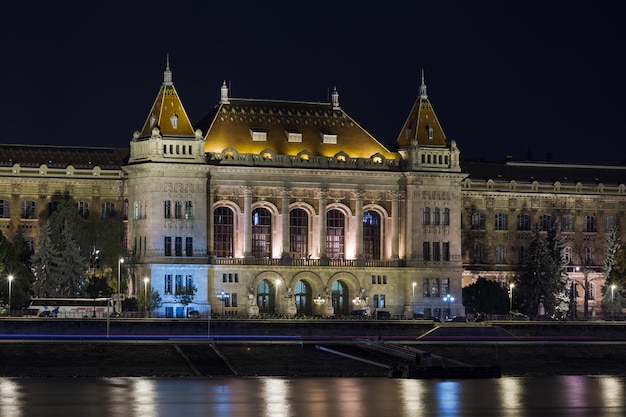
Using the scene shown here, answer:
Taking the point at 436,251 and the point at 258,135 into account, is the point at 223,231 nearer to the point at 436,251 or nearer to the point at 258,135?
the point at 258,135

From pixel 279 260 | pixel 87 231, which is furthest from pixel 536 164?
pixel 87 231

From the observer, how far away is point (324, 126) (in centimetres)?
16600

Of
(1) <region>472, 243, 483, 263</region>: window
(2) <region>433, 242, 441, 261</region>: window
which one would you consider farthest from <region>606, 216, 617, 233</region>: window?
(2) <region>433, 242, 441, 261</region>: window

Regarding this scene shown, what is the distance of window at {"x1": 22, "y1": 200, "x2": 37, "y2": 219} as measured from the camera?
163625 millimetres

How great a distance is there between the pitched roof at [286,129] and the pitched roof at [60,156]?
963 cm

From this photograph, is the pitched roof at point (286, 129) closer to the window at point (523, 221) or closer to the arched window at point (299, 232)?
the arched window at point (299, 232)

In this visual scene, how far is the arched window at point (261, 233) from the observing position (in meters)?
161

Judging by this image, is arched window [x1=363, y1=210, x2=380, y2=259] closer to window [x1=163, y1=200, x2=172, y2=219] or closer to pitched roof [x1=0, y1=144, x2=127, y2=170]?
window [x1=163, y1=200, x2=172, y2=219]

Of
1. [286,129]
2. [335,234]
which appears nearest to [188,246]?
[335,234]

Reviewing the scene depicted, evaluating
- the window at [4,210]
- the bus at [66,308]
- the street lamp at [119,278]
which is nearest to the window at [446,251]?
the street lamp at [119,278]

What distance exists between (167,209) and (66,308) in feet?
55.0

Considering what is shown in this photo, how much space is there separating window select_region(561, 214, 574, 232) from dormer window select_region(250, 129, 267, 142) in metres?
35.1

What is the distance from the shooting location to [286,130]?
6452 inches

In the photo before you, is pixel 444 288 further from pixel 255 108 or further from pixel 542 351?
pixel 542 351
